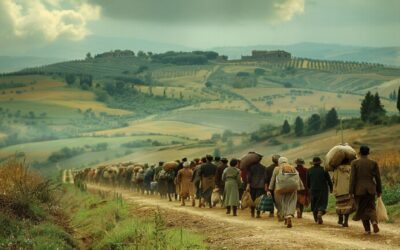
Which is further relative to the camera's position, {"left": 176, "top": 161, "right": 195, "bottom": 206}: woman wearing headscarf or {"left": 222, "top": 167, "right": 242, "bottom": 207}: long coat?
{"left": 176, "top": 161, "right": 195, "bottom": 206}: woman wearing headscarf

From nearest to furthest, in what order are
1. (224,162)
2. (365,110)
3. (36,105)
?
(224,162)
(365,110)
(36,105)

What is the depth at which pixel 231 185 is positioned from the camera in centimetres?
2183

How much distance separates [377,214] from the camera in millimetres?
15391

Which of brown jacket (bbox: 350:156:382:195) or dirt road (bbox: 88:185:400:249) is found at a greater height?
brown jacket (bbox: 350:156:382:195)

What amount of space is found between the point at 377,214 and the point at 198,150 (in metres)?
90.2

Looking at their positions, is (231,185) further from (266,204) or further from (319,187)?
(319,187)

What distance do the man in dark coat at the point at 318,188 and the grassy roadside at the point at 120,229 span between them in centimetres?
332

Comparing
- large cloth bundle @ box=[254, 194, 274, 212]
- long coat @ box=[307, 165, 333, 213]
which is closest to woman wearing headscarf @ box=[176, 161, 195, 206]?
large cloth bundle @ box=[254, 194, 274, 212]

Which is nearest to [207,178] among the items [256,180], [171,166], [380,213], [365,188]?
[256,180]

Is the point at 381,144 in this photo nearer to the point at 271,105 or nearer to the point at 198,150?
the point at 198,150

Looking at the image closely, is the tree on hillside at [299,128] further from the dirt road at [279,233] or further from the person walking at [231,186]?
the dirt road at [279,233]

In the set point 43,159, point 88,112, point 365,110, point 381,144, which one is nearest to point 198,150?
point 43,159

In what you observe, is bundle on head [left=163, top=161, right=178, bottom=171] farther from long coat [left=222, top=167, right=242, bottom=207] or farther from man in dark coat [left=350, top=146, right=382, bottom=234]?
man in dark coat [left=350, top=146, right=382, bottom=234]

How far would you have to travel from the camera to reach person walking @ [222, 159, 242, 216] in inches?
853
